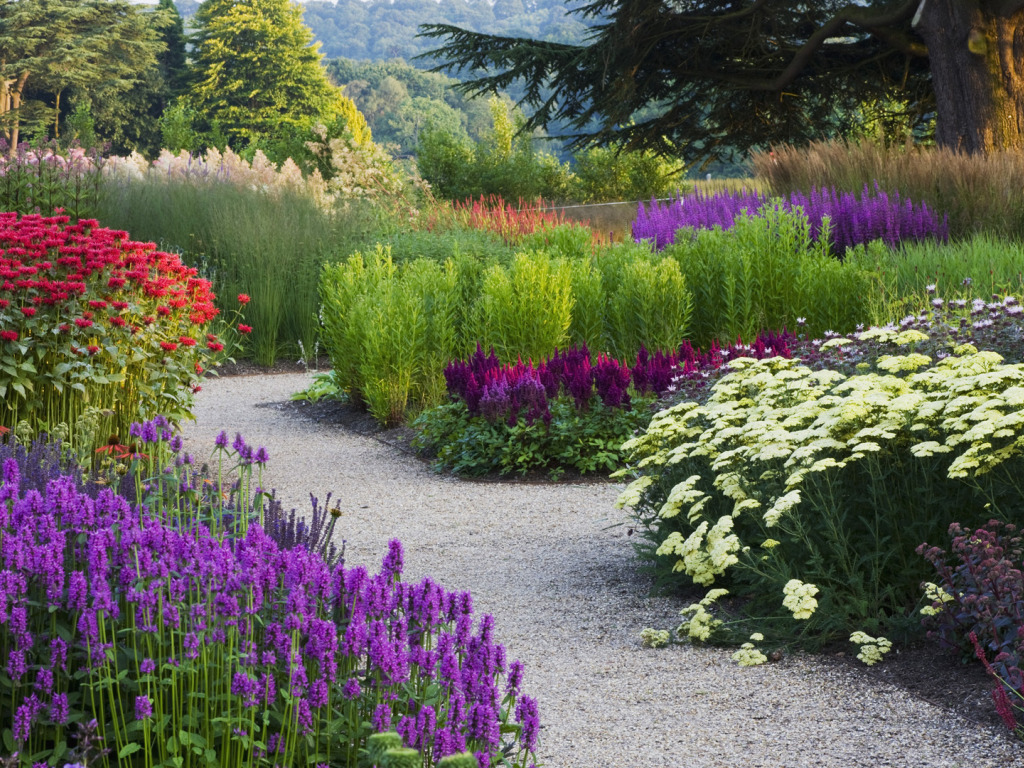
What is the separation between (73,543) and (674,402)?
333 cm

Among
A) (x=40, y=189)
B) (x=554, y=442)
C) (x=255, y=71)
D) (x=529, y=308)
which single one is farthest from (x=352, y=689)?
(x=255, y=71)

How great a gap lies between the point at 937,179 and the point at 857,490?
8015 millimetres

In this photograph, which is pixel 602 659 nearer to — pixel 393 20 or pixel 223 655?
pixel 223 655

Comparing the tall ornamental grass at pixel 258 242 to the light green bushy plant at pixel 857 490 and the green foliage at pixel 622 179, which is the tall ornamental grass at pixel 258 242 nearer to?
the light green bushy plant at pixel 857 490

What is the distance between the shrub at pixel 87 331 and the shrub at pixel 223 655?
2924 mm

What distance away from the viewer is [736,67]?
16.5m

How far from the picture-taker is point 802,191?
435 inches

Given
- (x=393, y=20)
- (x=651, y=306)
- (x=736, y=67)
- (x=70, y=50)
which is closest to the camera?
(x=651, y=306)

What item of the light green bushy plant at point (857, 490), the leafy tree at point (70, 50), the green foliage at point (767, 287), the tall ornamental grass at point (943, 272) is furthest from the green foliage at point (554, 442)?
the leafy tree at point (70, 50)

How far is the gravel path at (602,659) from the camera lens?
2.59 meters

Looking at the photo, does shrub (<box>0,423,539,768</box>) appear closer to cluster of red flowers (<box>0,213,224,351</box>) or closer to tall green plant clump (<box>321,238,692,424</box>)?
cluster of red flowers (<box>0,213,224,351</box>)

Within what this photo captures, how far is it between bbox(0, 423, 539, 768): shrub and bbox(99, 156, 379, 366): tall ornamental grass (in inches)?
354

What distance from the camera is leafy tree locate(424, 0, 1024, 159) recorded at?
1465 cm

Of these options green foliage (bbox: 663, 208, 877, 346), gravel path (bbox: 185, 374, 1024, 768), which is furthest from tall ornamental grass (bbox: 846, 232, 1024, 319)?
gravel path (bbox: 185, 374, 1024, 768)
